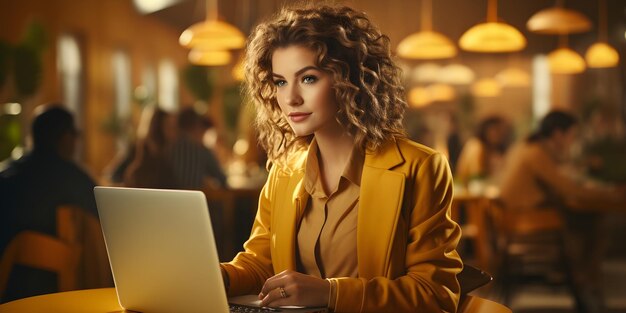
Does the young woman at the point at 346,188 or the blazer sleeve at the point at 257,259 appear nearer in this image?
the young woman at the point at 346,188

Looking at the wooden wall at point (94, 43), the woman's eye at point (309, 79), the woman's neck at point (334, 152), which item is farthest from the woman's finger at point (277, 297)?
the wooden wall at point (94, 43)

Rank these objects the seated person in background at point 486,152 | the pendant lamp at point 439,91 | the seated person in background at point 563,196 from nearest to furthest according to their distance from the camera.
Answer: the seated person in background at point 563,196, the seated person in background at point 486,152, the pendant lamp at point 439,91

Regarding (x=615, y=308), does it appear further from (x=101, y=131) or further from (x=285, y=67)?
(x=101, y=131)

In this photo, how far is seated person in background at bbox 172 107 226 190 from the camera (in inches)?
280

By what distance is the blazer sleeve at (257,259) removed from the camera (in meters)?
1.95

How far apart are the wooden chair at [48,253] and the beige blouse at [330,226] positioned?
977mm

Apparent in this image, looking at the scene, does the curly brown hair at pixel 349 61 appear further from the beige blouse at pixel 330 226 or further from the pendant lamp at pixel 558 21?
the pendant lamp at pixel 558 21

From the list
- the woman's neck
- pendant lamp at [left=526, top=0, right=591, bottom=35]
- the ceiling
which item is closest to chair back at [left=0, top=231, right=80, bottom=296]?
the woman's neck

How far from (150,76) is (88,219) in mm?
11178

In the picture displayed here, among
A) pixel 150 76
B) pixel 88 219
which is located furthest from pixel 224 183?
pixel 150 76

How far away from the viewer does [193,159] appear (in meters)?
7.17

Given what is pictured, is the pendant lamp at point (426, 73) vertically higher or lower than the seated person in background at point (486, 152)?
higher

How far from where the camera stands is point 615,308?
20.8ft

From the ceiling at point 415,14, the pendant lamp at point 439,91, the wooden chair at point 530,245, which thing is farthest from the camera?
the pendant lamp at point 439,91
